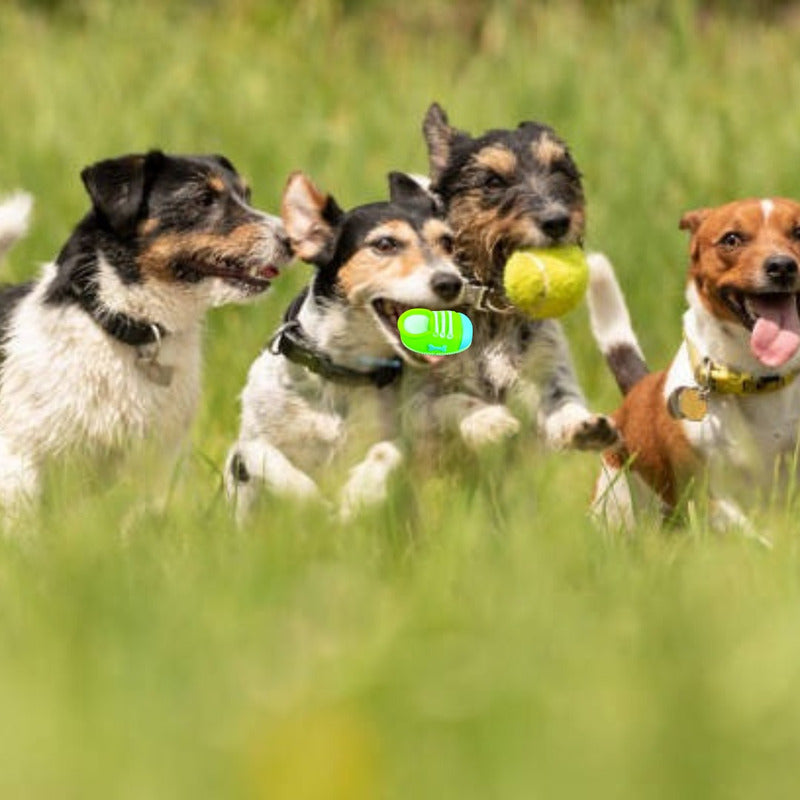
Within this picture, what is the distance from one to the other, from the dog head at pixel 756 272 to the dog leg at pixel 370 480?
1273 millimetres

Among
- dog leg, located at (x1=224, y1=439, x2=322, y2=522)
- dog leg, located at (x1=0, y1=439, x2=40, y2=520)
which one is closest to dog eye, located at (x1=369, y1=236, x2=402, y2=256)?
dog leg, located at (x1=224, y1=439, x2=322, y2=522)

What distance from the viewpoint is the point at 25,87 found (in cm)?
1000

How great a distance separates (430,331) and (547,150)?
2.63 ft

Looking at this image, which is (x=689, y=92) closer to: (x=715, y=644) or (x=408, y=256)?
(x=408, y=256)

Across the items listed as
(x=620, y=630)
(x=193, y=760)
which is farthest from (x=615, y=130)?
(x=193, y=760)

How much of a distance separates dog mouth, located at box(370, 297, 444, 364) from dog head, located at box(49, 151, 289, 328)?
0.39 metres

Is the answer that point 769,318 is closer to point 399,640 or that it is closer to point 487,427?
point 487,427

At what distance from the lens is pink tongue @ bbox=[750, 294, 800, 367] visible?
5.88 metres

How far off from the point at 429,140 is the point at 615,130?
326 cm

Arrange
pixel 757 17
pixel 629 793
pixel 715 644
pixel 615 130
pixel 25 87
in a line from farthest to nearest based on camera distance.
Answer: pixel 757 17
pixel 25 87
pixel 615 130
pixel 715 644
pixel 629 793

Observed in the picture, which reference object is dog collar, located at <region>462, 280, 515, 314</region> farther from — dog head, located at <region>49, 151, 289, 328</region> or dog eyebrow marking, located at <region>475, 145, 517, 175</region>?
dog head, located at <region>49, 151, 289, 328</region>

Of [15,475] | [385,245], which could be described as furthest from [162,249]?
[15,475]

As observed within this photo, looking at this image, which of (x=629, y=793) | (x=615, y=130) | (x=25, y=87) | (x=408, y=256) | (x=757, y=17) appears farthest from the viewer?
(x=757, y=17)

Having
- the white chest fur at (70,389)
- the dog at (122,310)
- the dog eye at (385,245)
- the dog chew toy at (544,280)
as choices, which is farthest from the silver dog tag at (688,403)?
the white chest fur at (70,389)
